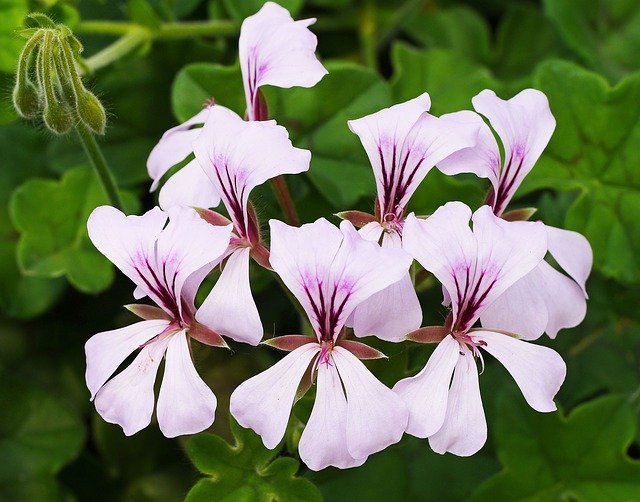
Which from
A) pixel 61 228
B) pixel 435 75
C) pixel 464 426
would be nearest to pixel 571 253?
pixel 464 426

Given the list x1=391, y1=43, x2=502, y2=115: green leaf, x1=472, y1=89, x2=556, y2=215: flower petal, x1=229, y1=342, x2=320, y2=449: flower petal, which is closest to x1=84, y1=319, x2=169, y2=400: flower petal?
x1=229, y1=342, x2=320, y2=449: flower petal

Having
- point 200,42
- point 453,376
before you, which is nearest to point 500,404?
point 453,376

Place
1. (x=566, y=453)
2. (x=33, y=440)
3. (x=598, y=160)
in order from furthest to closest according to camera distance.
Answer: (x=33, y=440)
(x=598, y=160)
(x=566, y=453)

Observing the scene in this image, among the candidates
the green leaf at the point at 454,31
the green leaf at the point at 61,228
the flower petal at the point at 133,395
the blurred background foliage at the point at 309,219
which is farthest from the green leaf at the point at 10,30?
the green leaf at the point at 454,31

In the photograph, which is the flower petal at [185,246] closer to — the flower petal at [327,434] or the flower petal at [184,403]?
the flower petal at [184,403]

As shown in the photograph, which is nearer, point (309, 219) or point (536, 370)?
point (536, 370)

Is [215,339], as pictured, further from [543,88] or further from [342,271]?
[543,88]

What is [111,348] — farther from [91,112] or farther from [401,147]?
[401,147]
